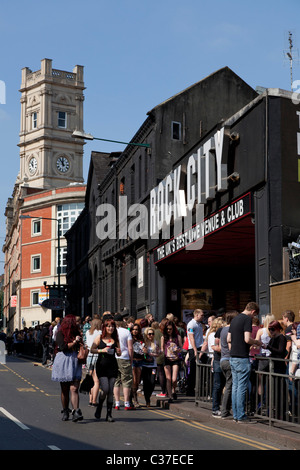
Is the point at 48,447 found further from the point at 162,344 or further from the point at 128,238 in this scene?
the point at 128,238

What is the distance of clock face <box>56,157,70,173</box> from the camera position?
101 m

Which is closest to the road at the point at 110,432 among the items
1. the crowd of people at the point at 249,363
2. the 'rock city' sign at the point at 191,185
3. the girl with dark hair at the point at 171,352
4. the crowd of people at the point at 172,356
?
the crowd of people at the point at 172,356

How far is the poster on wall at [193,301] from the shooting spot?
98.4ft

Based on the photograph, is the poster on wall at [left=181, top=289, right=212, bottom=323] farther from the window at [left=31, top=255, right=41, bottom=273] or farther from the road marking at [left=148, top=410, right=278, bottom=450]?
the window at [left=31, top=255, right=41, bottom=273]

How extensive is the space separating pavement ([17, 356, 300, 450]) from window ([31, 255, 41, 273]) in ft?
214

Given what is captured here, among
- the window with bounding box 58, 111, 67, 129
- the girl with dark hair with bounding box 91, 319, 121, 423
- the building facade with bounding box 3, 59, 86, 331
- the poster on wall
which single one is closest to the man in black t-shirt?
the girl with dark hair with bounding box 91, 319, 121, 423

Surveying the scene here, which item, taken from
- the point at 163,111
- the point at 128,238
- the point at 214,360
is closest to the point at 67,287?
the point at 128,238

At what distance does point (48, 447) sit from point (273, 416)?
406 centimetres

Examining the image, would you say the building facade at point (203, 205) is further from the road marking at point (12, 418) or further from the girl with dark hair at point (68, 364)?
the road marking at point (12, 418)

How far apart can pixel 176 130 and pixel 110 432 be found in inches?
809

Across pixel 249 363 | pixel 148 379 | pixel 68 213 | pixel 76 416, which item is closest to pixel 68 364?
pixel 76 416

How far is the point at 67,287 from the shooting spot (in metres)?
56.2

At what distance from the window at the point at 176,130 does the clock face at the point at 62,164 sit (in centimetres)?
7129

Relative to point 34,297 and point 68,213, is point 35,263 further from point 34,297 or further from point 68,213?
point 68,213
